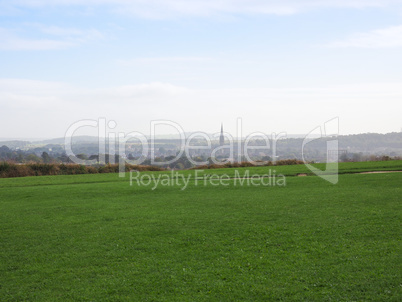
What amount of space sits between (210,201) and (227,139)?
15846mm

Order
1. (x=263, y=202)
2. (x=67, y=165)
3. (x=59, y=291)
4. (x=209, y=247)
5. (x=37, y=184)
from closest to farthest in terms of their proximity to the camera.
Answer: (x=59, y=291) < (x=209, y=247) < (x=263, y=202) < (x=37, y=184) < (x=67, y=165)

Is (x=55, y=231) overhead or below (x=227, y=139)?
below

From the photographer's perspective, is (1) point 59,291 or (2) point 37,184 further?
(2) point 37,184

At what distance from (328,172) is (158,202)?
10570 mm

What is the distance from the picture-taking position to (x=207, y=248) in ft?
23.0

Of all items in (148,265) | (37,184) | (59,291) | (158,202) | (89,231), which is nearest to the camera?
(59,291)

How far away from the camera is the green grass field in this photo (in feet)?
17.3

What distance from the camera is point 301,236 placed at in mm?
7512

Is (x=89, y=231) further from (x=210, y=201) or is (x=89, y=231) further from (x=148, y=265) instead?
(x=210, y=201)

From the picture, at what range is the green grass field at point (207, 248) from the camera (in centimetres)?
527

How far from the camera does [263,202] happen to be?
11.4m

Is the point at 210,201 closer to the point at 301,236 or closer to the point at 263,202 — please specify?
the point at 263,202

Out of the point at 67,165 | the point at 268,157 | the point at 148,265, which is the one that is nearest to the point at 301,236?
the point at 148,265

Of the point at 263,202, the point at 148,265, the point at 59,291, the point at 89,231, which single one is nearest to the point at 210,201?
the point at 263,202
